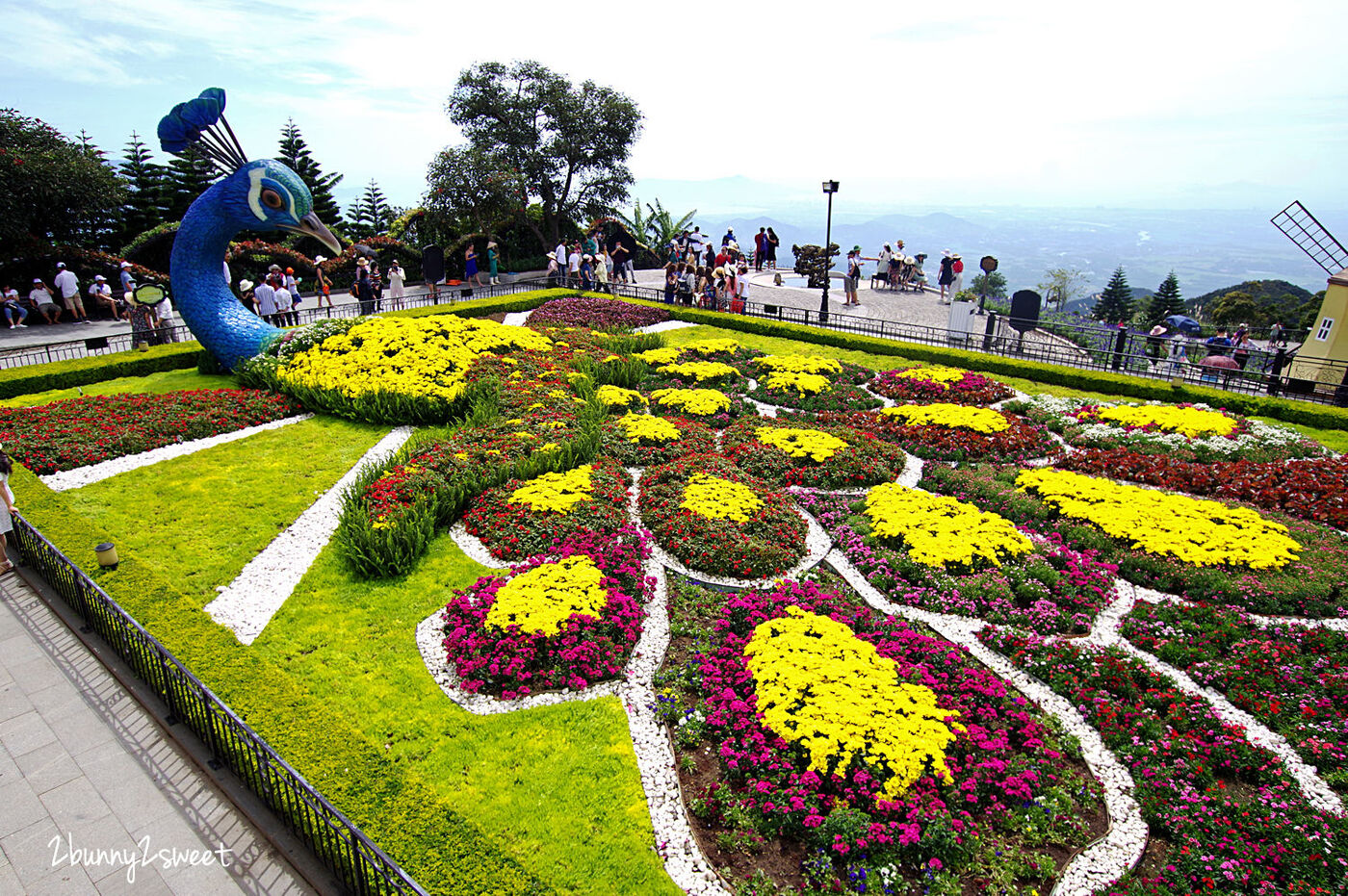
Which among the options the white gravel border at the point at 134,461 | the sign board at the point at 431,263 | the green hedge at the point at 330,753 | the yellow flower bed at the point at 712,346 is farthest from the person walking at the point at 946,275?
the green hedge at the point at 330,753

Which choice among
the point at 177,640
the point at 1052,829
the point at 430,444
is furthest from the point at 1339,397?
the point at 177,640

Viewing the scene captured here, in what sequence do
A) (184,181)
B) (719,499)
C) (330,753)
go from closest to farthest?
(330,753), (719,499), (184,181)

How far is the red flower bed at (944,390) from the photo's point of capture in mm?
16422

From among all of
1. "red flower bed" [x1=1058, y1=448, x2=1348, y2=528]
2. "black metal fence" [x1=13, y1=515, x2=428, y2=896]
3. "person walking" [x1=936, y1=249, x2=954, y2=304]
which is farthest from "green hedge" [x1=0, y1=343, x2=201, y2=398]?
"person walking" [x1=936, y1=249, x2=954, y2=304]

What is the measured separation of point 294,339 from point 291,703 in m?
11.5

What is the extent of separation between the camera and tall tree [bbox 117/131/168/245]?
2975cm

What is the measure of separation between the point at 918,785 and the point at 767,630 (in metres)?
Answer: 2.25

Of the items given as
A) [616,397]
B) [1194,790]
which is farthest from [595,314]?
[1194,790]

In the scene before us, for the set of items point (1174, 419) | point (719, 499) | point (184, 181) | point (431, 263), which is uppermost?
point (184, 181)

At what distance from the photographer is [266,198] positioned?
49.5 feet

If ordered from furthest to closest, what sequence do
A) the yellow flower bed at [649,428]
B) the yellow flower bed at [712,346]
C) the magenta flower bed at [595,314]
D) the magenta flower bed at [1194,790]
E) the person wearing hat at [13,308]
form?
the magenta flower bed at [595,314] → the person wearing hat at [13,308] → the yellow flower bed at [712,346] → the yellow flower bed at [649,428] → the magenta flower bed at [1194,790]

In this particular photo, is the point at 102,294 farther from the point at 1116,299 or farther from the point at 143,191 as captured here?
the point at 1116,299

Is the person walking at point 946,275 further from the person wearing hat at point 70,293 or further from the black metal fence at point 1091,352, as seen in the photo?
the person wearing hat at point 70,293

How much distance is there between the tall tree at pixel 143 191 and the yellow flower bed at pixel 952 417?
1242 inches
